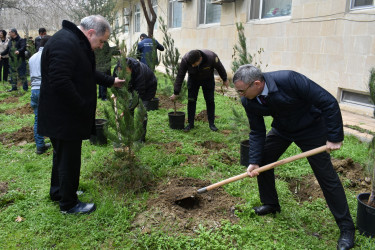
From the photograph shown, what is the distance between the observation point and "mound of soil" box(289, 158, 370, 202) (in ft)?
12.2

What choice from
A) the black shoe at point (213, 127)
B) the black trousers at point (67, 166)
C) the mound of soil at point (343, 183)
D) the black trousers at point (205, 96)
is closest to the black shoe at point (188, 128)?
the black trousers at point (205, 96)

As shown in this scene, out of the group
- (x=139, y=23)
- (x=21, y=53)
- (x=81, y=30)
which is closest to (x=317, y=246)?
(x=81, y=30)

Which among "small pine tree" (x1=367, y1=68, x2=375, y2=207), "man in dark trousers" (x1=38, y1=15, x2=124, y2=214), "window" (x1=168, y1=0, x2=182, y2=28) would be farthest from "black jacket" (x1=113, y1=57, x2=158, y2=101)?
"window" (x1=168, y1=0, x2=182, y2=28)

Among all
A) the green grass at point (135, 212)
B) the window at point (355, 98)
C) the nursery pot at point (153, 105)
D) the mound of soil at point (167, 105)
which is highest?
the window at point (355, 98)

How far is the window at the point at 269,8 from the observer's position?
26.5ft

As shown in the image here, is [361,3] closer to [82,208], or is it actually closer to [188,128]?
[188,128]

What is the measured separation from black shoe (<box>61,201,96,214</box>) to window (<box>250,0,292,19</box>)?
7.17 metres

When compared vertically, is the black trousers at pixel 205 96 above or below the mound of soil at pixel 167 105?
above

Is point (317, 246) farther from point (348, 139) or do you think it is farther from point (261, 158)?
point (348, 139)

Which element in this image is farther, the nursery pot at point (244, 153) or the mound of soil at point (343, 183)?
the nursery pot at point (244, 153)

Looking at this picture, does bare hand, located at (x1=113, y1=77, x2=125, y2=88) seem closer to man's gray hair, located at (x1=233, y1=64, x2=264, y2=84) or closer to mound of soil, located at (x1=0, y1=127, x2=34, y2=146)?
man's gray hair, located at (x1=233, y1=64, x2=264, y2=84)

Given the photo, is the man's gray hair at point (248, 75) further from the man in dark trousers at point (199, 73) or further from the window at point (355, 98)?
the window at point (355, 98)

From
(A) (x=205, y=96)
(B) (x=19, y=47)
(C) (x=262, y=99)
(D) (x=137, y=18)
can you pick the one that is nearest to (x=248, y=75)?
(C) (x=262, y=99)

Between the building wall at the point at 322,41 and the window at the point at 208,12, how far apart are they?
5.78 feet
